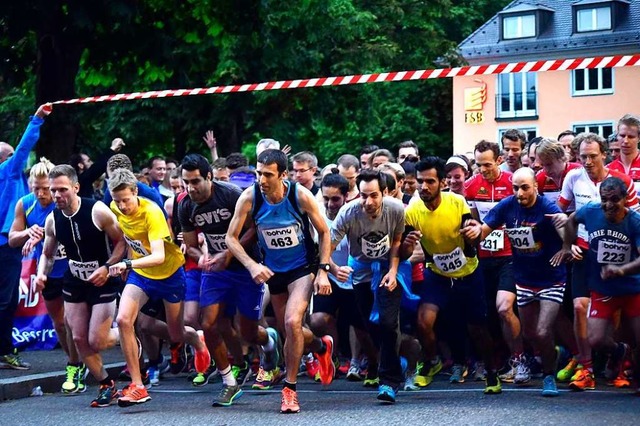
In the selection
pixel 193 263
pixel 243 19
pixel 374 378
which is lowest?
pixel 374 378

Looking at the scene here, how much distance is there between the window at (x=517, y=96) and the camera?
2467 inches

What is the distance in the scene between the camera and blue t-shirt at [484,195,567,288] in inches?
462

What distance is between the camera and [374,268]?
11766 mm

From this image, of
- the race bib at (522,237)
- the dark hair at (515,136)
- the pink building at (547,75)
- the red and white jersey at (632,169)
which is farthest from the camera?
the pink building at (547,75)

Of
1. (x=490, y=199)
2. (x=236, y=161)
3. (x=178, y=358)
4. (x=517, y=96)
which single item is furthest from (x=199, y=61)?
(x=517, y=96)

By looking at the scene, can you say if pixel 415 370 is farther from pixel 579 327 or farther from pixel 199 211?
pixel 199 211

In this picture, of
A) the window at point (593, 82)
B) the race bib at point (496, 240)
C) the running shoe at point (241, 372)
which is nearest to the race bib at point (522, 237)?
the race bib at point (496, 240)

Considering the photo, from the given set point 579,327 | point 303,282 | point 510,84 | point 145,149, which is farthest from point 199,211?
point 510,84

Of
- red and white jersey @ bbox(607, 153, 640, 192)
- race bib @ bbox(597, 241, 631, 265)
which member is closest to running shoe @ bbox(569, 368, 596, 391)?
race bib @ bbox(597, 241, 631, 265)

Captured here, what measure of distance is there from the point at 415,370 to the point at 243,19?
10432 millimetres

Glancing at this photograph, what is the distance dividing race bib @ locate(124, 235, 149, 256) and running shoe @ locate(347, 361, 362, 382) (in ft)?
8.22

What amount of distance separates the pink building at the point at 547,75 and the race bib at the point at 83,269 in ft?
160

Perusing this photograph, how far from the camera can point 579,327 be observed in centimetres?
1213

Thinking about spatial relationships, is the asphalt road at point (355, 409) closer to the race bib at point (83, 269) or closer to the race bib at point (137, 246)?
the race bib at point (83, 269)
